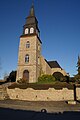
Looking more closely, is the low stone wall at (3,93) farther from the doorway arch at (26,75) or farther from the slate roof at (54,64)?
the slate roof at (54,64)

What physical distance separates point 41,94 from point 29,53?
11.9 meters

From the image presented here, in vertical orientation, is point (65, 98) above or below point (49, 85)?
below

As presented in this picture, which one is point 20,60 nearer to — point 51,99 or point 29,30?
point 29,30

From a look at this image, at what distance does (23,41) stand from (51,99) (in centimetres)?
1662

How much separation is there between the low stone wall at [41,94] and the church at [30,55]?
602cm

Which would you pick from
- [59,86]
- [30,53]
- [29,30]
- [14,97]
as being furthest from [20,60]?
[59,86]

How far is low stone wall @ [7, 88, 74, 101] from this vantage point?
24.9m

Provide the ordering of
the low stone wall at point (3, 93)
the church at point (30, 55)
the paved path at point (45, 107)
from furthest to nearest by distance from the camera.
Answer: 1. the church at point (30, 55)
2. the low stone wall at point (3, 93)
3. the paved path at point (45, 107)

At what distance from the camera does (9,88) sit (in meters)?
27.1

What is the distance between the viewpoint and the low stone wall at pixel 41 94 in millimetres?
24859

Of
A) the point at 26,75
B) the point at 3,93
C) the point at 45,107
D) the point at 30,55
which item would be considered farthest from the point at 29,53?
the point at 45,107

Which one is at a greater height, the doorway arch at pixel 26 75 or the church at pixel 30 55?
the church at pixel 30 55

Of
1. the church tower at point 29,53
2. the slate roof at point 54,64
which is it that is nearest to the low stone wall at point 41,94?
the church tower at point 29,53

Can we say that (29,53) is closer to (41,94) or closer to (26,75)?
(26,75)
